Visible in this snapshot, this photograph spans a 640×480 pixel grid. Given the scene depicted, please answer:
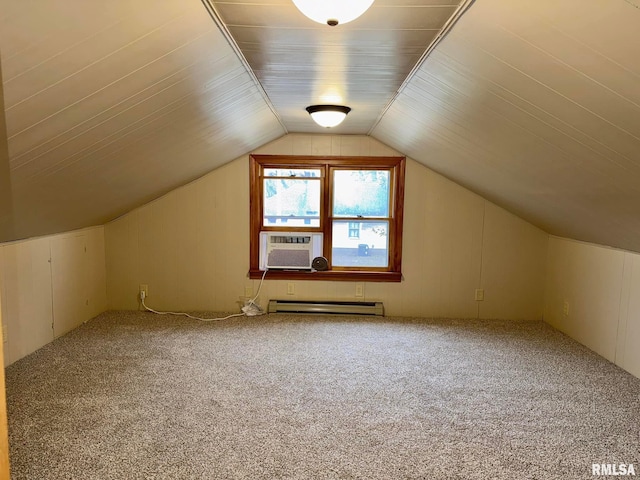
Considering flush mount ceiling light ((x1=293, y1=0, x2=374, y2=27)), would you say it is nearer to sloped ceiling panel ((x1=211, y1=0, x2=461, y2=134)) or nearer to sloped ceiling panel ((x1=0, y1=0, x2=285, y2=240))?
sloped ceiling panel ((x1=211, y1=0, x2=461, y2=134))

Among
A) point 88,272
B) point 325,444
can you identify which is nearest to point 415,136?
point 325,444

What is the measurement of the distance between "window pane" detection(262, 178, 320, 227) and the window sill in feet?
1.62

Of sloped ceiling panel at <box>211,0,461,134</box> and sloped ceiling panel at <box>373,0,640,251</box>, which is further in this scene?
sloped ceiling panel at <box>211,0,461,134</box>

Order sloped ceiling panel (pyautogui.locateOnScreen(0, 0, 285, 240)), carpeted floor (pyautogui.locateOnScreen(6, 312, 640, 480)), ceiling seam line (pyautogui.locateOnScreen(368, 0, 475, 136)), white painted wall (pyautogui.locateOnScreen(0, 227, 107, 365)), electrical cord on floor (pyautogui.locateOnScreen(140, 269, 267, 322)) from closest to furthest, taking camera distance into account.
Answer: sloped ceiling panel (pyautogui.locateOnScreen(0, 0, 285, 240)), ceiling seam line (pyautogui.locateOnScreen(368, 0, 475, 136)), carpeted floor (pyautogui.locateOnScreen(6, 312, 640, 480)), white painted wall (pyautogui.locateOnScreen(0, 227, 107, 365)), electrical cord on floor (pyautogui.locateOnScreen(140, 269, 267, 322))

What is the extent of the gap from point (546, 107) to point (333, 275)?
2.82 meters

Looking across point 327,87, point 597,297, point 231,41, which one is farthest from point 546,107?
point 597,297

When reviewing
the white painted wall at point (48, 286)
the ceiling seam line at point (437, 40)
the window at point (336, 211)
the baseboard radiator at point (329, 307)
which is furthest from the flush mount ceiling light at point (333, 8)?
the baseboard radiator at point (329, 307)

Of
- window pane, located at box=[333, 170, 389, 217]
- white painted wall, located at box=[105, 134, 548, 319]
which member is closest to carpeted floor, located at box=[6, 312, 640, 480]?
white painted wall, located at box=[105, 134, 548, 319]

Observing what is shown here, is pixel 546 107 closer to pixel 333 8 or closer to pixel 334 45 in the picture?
pixel 334 45

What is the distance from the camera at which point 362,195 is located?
4391 mm

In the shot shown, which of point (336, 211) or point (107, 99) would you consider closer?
point (107, 99)

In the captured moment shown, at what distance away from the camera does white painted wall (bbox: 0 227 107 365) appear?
2.94 meters

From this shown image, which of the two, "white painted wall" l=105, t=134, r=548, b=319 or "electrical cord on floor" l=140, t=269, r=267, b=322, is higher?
"white painted wall" l=105, t=134, r=548, b=319

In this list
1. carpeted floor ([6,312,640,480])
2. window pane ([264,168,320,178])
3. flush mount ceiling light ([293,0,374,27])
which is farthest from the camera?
window pane ([264,168,320,178])
